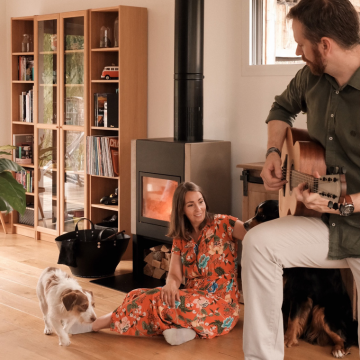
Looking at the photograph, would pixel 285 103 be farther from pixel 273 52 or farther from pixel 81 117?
pixel 81 117

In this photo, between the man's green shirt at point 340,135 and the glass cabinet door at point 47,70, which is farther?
the glass cabinet door at point 47,70

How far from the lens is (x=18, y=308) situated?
3348 millimetres

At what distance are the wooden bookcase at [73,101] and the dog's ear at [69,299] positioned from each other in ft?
5.84

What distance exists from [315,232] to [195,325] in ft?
3.47

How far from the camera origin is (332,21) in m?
1.92

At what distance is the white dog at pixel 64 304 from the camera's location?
9.06 ft

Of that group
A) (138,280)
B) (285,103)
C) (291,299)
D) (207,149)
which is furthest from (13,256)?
(285,103)

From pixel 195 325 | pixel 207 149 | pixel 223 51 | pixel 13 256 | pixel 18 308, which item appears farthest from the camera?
pixel 13 256

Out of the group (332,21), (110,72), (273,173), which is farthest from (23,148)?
(332,21)

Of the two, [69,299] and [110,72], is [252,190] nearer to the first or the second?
[69,299]

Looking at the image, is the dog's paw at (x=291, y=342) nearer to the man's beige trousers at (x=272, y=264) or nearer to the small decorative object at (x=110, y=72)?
the man's beige trousers at (x=272, y=264)

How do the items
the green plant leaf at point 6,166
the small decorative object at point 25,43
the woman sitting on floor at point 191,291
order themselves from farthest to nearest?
the small decorative object at point 25,43
the green plant leaf at point 6,166
the woman sitting on floor at point 191,291

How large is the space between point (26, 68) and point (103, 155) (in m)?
1.44

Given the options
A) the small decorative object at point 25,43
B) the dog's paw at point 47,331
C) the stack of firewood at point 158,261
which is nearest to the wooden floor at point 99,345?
the dog's paw at point 47,331
